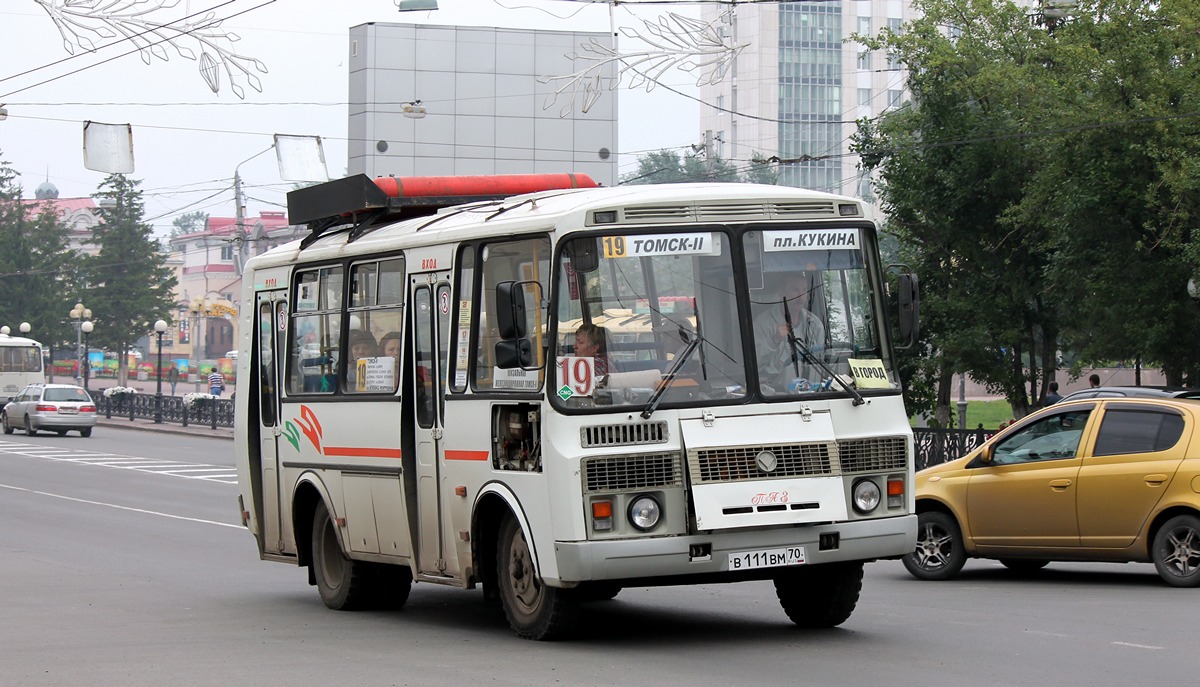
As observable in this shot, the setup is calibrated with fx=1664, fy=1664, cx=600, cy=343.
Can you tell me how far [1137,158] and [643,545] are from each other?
17.7 metres

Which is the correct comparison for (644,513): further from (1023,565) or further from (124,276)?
(124,276)

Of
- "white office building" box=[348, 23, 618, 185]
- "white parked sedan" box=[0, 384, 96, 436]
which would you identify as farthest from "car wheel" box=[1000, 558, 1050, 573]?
"white office building" box=[348, 23, 618, 185]

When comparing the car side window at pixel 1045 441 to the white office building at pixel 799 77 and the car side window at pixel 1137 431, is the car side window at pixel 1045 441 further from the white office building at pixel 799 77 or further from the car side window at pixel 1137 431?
the white office building at pixel 799 77

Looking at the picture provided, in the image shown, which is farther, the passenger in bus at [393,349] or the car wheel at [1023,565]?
the car wheel at [1023,565]

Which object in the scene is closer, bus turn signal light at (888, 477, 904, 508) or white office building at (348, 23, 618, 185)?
bus turn signal light at (888, 477, 904, 508)

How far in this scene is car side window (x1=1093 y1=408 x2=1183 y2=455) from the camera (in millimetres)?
13242

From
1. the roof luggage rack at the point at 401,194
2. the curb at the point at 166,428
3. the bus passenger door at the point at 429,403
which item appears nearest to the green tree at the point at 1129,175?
the roof luggage rack at the point at 401,194

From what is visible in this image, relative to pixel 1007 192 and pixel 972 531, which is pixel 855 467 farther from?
pixel 1007 192

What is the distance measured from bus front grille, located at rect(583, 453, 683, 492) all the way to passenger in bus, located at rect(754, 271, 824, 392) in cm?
81

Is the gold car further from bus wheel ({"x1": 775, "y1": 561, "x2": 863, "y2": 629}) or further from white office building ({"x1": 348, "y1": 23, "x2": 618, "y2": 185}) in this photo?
white office building ({"x1": 348, "y1": 23, "x2": 618, "y2": 185})

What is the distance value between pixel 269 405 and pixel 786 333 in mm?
5384

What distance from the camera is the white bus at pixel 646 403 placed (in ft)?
31.2

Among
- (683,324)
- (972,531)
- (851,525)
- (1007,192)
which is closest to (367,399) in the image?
(683,324)

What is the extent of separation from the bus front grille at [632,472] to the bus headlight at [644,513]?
0.08 metres
